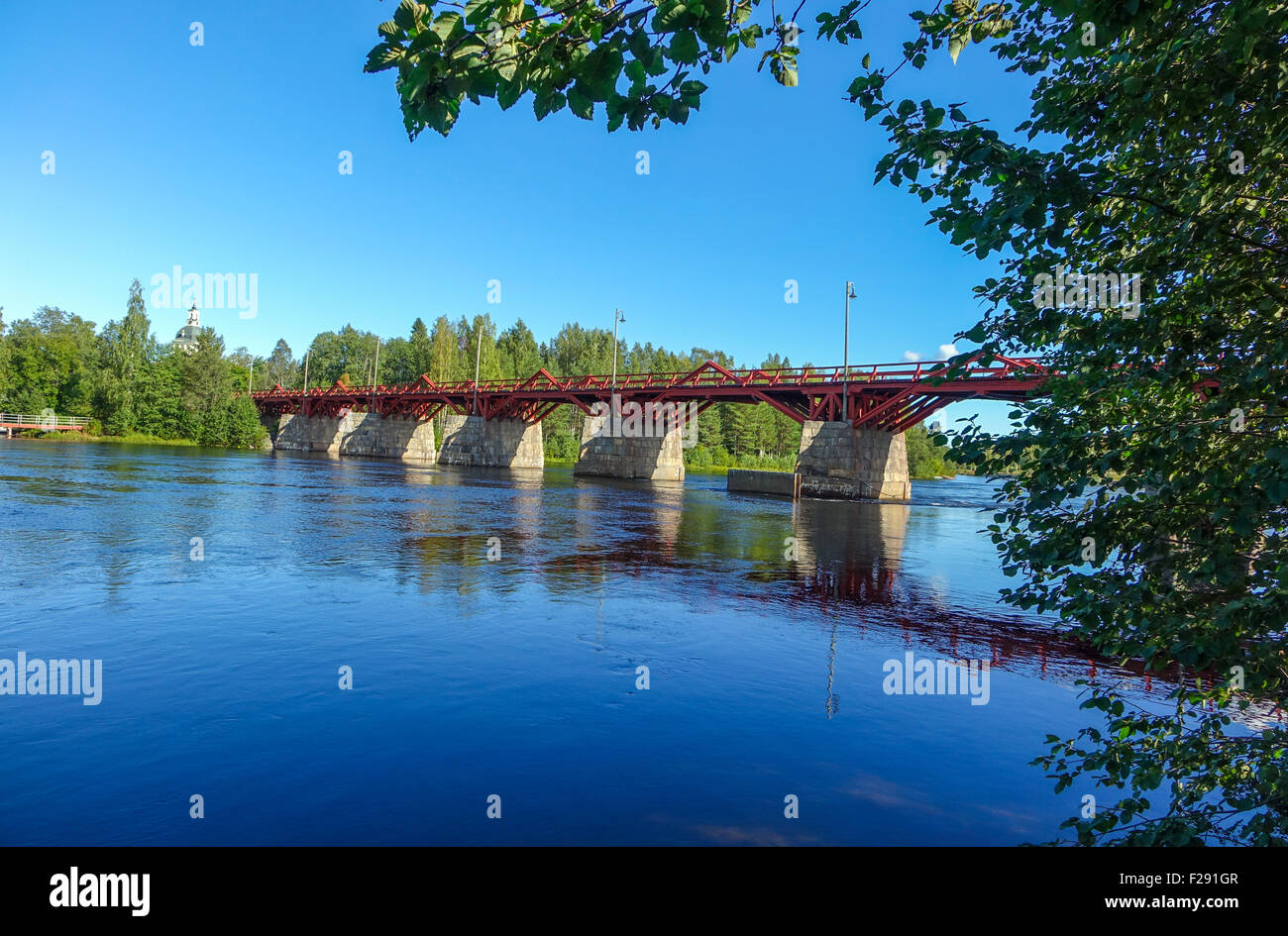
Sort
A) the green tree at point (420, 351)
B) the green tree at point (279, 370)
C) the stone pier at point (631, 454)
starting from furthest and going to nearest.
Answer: the green tree at point (279, 370) → the green tree at point (420, 351) → the stone pier at point (631, 454)

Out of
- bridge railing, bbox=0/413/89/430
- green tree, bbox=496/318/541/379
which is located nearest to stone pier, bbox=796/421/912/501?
green tree, bbox=496/318/541/379

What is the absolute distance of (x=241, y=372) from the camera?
142 m

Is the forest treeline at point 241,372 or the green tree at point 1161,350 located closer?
the green tree at point 1161,350

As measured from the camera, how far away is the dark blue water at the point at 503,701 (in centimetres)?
514

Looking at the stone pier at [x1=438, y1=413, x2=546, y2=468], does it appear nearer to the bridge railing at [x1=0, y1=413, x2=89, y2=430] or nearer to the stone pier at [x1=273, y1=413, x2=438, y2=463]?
the stone pier at [x1=273, y1=413, x2=438, y2=463]

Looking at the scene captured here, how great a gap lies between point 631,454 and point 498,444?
17000 millimetres

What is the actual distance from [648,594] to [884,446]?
37.6m

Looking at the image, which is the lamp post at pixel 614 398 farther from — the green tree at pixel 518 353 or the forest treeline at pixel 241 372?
the green tree at pixel 518 353

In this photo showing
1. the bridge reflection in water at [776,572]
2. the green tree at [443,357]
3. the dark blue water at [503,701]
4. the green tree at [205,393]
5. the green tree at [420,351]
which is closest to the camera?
the dark blue water at [503,701]

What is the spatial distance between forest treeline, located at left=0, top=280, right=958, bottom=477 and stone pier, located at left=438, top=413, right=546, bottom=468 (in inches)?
356

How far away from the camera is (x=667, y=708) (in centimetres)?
750

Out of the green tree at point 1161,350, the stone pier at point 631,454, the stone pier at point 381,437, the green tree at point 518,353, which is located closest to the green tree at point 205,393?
the stone pier at point 381,437

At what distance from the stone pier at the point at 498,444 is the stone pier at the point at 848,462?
1387 inches

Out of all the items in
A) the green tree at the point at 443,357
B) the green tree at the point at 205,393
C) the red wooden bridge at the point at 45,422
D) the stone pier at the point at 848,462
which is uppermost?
the green tree at the point at 443,357
